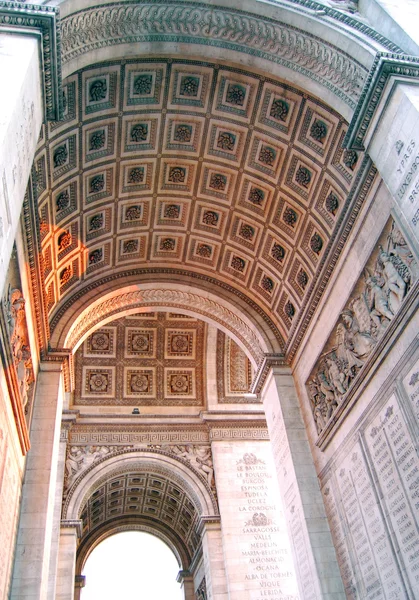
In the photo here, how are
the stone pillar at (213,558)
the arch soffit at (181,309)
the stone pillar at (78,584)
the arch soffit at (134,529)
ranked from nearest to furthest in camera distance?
the arch soffit at (181,309) → the stone pillar at (213,558) → the stone pillar at (78,584) → the arch soffit at (134,529)

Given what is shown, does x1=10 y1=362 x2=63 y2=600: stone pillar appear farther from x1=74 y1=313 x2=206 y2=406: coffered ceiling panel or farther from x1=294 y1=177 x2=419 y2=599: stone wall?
x1=74 y1=313 x2=206 y2=406: coffered ceiling panel

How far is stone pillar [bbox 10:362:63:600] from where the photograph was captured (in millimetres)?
10688

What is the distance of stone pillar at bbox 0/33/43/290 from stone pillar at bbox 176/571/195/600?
2184cm

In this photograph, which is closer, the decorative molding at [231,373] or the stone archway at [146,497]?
the stone archway at [146,497]

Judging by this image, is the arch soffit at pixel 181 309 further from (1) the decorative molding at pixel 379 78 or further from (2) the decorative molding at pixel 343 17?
(2) the decorative molding at pixel 343 17

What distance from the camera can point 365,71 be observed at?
9.97 m

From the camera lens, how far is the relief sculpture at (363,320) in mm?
9992

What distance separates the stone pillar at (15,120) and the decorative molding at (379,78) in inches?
218

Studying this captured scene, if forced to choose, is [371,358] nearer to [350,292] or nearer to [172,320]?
[350,292]

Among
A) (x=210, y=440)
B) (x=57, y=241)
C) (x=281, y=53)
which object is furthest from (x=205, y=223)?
(x=210, y=440)

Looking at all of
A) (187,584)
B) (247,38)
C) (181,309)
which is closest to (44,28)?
(247,38)

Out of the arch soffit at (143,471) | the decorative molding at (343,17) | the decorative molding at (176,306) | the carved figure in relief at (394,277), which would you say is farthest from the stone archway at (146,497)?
the decorative molding at (343,17)

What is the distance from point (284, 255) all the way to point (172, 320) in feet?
29.0

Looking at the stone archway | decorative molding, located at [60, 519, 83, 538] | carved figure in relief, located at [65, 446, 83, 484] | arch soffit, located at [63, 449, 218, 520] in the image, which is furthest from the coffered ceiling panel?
decorative molding, located at [60, 519, 83, 538]
